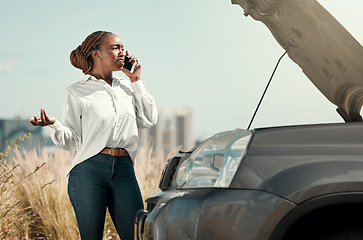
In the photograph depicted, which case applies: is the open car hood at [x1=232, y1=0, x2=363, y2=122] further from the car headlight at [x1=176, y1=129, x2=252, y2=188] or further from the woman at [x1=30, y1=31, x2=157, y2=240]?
the car headlight at [x1=176, y1=129, x2=252, y2=188]

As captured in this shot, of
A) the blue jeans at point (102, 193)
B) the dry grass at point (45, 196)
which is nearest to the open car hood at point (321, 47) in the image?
the blue jeans at point (102, 193)

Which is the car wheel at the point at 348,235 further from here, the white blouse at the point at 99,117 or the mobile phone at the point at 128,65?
the mobile phone at the point at 128,65

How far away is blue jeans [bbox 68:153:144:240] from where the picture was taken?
3.43 m

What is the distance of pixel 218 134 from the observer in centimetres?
239

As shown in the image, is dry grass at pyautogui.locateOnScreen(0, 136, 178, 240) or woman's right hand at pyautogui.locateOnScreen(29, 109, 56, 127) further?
dry grass at pyautogui.locateOnScreen(0, 136, 178, 240)

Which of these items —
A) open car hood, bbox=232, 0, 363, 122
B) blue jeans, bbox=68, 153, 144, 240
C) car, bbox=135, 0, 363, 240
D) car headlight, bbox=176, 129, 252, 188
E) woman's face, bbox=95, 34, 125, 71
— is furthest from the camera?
woman's face, bbox=95, 34, 125, 71

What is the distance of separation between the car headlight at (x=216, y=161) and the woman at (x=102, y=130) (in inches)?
46.0

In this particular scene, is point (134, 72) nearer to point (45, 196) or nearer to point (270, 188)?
point (270, 188)

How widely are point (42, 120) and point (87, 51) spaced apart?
2.21ft

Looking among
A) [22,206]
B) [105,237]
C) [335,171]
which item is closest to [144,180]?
[105,237]

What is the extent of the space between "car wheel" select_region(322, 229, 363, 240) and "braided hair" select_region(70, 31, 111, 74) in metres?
2.24

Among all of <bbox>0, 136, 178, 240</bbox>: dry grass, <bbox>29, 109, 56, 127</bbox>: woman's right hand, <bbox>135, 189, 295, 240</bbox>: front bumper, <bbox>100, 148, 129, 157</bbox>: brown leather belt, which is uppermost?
<bbox>29, 109, 56, 127</bbox>: woman's right hand

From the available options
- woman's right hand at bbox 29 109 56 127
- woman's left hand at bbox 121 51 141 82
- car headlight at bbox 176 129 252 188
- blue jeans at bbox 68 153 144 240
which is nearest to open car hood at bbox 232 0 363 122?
woman's left hand at bbox 121 51 141 82

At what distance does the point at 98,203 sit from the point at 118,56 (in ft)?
3.50
